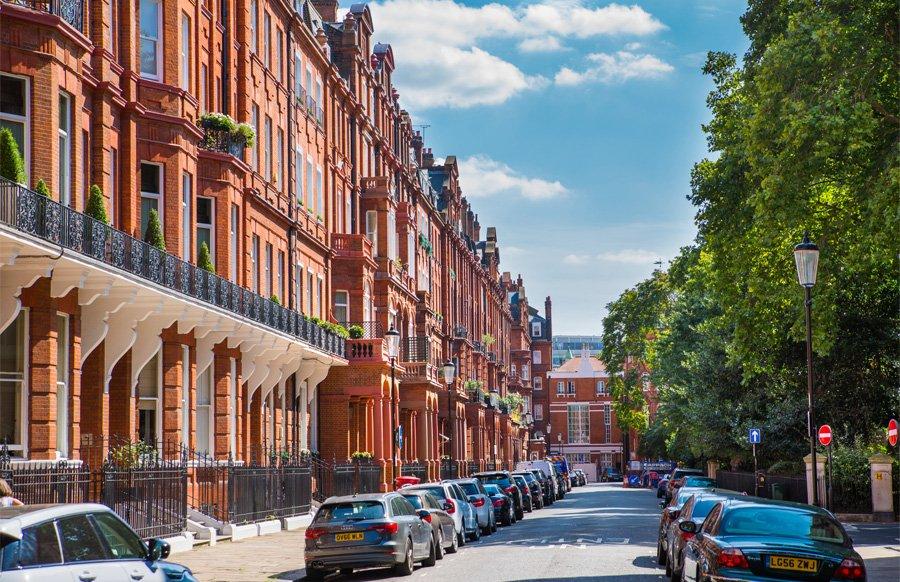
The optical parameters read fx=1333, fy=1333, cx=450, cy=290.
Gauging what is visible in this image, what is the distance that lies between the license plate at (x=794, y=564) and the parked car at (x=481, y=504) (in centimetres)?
2040

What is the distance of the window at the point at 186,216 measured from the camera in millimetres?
30734

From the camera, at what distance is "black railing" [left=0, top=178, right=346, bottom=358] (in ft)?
67.9

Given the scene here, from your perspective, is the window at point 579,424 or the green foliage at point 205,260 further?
the window at point 579,424

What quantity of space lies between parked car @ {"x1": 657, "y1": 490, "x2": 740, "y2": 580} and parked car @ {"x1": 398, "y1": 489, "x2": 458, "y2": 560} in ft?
19.2

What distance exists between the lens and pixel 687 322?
59.8 metres

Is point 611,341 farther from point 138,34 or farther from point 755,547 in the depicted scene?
point 755,547

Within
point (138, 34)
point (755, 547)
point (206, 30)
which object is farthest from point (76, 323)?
point (755, 547)

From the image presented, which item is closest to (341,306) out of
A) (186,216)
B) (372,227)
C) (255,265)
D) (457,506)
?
(372,227)

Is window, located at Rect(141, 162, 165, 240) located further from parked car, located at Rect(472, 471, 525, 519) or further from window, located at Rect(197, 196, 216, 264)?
parked car, located at Rect(472, 471, 525, 519)

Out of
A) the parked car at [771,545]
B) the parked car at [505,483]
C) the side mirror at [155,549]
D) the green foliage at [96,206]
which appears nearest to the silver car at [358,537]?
the parked car at [771,545]

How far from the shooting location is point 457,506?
30.5m

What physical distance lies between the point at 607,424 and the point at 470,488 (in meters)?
→ 128

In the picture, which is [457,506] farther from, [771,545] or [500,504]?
[771,545]

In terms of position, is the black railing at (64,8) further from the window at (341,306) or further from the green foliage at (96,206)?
the window at (341,306)
